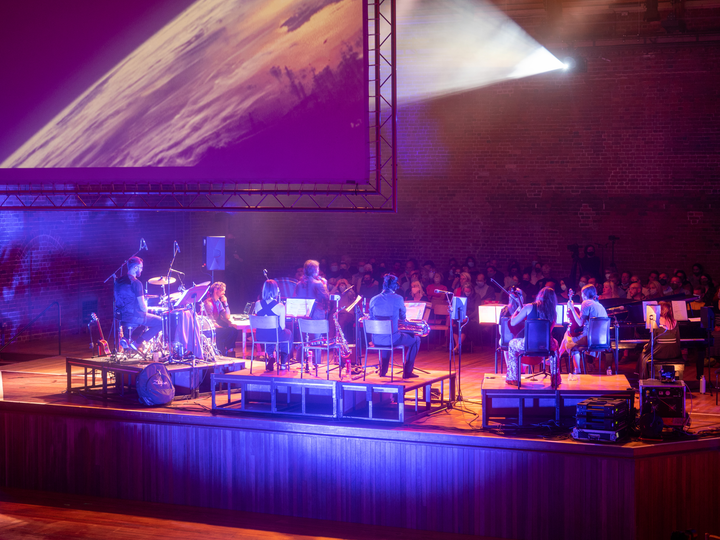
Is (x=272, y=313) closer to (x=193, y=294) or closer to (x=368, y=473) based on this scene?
(x=193, y=294)

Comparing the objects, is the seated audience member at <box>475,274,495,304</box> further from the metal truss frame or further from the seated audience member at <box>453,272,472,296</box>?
the metal truss frame

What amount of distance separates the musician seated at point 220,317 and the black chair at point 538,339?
3910 millimetres

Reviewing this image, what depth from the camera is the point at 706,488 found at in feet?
21.9

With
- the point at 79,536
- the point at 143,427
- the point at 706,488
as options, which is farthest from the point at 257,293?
the point at 706,488

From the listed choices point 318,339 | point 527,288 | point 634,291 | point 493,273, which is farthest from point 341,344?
point 493,273

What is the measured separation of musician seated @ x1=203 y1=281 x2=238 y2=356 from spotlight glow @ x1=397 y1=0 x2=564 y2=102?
20.0 ft

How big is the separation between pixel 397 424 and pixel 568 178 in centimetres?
754

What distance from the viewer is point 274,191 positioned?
8.80m

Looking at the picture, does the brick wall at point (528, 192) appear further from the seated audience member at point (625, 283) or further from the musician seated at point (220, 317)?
the musician seated at point (220, 317)

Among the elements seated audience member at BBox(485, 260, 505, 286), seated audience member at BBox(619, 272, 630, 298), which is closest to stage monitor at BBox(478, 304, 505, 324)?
seated audience member at BBox(619, 272, 630, 298)

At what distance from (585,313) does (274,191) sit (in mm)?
3604

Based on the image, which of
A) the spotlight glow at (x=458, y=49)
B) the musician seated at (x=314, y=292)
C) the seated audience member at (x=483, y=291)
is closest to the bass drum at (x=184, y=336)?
the musician seated at (x=314, y=292)

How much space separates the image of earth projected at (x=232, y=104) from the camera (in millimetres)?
8633

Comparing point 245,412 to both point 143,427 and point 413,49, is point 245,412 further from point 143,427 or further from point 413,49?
point 413,49
